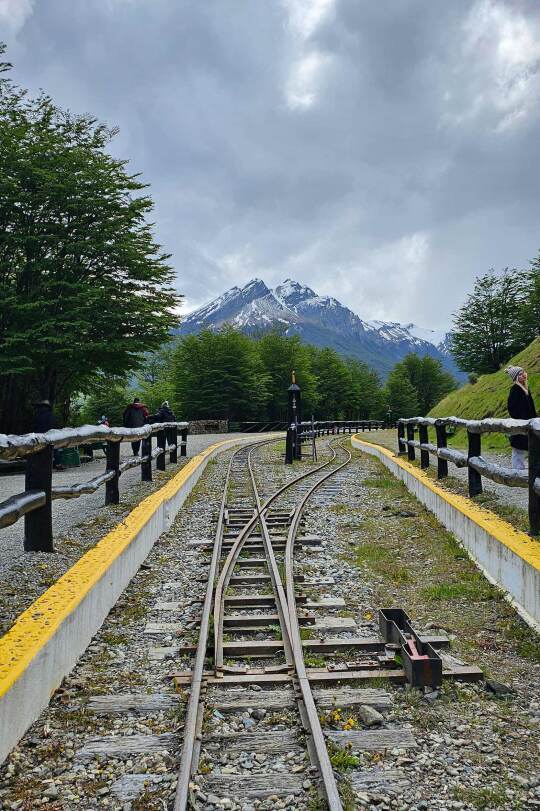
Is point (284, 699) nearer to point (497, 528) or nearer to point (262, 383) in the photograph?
point (497, 528)

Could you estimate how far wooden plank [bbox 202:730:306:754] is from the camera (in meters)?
2.95

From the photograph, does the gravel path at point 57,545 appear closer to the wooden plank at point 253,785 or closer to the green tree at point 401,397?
the wooden plank at point 253,785

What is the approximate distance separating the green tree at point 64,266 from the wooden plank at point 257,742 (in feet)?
48.1

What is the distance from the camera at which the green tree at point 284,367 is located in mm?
69500

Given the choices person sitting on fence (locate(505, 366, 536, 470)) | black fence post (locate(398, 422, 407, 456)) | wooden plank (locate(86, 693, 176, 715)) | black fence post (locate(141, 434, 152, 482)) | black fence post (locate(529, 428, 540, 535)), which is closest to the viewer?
wooden plank (locate(86, 693, 176, 715))

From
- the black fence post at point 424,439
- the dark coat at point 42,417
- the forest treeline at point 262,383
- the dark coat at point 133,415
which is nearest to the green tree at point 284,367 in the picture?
the forest treeline at point 262,383

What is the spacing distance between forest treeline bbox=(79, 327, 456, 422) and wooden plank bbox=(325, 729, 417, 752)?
18.5 metres

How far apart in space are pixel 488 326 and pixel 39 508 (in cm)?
5780

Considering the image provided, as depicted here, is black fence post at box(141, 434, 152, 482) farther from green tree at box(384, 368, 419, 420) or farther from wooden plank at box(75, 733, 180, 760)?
green tree at box(384, 368, 419, 420)

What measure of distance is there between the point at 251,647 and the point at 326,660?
19.5 inches

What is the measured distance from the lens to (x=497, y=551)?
513 cm

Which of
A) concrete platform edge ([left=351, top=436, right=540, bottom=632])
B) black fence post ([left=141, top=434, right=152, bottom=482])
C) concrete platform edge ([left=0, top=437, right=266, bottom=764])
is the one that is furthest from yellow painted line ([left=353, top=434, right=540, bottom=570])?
black fence post ([left=141, top=434, right=152, bottom=482])

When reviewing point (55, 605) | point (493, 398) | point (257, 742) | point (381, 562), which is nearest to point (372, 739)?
point (257, 742)

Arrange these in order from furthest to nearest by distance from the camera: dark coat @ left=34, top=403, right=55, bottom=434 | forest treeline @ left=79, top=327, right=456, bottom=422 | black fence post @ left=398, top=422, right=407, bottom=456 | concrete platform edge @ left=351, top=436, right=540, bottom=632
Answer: forest treeline @ left=79, top=327, right=456, bottom=422 < black fence post @ left=398, top=422, right=407, bottom=456 < dark coat @ left=34, top=403, right=55, bottom=434 < concrete platform edge @ left=351, top=436, right=540, bottom=632
